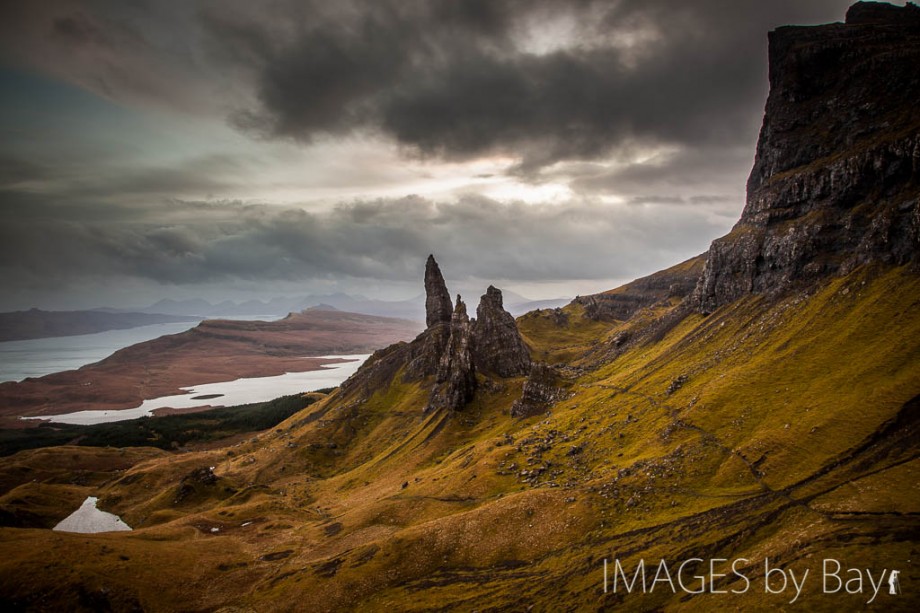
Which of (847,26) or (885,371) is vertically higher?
(847,26)

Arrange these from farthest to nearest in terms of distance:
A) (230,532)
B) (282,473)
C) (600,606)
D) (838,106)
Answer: (282,473), (838,106), (230,532), (600,606)

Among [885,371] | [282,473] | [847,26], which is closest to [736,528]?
[885,371]

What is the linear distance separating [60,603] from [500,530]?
72.4 meters

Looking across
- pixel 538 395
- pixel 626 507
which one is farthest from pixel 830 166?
pixel 626 507

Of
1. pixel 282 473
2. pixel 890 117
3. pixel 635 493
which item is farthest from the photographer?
pixel 282 473

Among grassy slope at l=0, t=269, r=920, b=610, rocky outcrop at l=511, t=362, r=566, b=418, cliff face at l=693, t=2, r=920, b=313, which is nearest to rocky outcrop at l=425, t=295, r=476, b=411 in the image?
rocky outcrop at l=511, t=362, r=566, b=418

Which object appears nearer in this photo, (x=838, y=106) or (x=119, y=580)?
(x=119, y=580)

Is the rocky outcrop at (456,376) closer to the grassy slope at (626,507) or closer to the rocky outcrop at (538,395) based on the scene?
the rocky outcrop at (538,395)

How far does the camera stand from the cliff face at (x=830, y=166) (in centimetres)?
11456

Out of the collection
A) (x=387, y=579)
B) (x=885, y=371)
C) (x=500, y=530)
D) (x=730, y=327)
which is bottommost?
(x=387, y=579)

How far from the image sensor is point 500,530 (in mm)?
77938

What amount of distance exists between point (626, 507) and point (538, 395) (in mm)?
81957

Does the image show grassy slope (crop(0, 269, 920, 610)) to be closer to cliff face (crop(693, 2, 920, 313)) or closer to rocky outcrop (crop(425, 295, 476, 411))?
cliff face (crop(693, 2, 920, 313))

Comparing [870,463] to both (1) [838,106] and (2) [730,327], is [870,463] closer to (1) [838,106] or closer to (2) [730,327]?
(2) [730,327]
